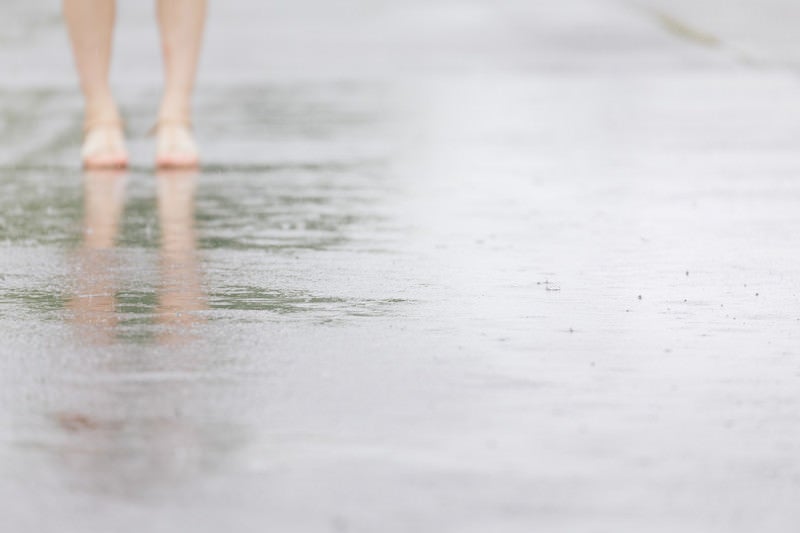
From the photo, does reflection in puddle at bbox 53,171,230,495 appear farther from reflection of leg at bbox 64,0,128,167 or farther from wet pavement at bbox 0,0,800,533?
reflection of leg at bbox 64,0,128,167

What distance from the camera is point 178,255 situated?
15.9 ft

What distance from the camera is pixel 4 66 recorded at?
11.7 meters

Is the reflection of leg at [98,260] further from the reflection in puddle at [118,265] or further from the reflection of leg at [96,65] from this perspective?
the reflection of leg at [96,65]

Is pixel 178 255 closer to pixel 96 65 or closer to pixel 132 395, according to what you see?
pixel 132 395

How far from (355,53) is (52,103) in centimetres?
319

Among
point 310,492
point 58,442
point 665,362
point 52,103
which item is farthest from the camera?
point 52,103

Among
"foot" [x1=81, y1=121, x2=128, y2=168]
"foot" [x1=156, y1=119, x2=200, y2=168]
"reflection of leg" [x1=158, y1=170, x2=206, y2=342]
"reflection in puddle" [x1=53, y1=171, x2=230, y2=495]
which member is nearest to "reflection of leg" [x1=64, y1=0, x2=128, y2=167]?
"foot" [x1=81, y1=121, x2=128, y2=168]

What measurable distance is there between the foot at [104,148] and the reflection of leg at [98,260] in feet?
0.31

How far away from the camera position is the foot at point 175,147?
22.8 feet

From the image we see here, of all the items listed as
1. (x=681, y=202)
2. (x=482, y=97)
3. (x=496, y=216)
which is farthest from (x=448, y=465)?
(x=482, y=97)

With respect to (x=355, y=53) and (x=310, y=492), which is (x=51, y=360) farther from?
(x=355, y=53)

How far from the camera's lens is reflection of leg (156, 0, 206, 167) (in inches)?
275

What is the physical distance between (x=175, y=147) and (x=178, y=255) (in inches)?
86.1

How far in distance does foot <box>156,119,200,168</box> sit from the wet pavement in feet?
0.33
